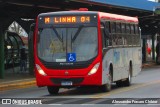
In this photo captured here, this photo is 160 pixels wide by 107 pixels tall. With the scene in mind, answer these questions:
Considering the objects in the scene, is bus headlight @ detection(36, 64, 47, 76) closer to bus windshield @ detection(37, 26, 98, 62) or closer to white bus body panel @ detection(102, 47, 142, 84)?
bus windshield @ detection(37, 26, 98, 62)

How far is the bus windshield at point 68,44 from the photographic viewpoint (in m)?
18.9

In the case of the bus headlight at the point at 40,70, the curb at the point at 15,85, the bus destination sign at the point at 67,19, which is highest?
the bus destination sign at the point at 67,19

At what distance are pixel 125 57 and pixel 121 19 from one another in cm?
167

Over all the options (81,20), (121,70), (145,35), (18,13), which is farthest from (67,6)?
(145,35)

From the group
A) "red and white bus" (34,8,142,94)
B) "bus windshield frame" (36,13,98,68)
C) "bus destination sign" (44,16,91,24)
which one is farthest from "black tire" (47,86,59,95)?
"bus destination sign" (44,16,91,24)

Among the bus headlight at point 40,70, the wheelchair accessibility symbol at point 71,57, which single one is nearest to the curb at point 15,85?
the bus headlight at point 40,70

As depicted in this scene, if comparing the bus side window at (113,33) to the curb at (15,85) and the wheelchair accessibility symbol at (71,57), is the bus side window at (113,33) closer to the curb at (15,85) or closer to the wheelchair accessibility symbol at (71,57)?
the wheelchair accessibility symbol at (71,57)

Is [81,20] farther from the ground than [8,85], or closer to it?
farther from the ground

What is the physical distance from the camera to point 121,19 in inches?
875

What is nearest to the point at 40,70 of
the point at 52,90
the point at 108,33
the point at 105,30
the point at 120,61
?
the point at 52,90

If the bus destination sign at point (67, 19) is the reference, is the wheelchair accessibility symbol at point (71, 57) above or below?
below

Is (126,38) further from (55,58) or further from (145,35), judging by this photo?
(145,35)

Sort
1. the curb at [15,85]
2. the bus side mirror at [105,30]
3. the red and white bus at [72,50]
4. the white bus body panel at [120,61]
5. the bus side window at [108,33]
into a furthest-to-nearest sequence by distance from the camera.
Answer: the curb at [15,85] → the bus side window at [108,33] → the white bus body panel at [120,61] → the bus side mirror at [105,30] → the red and white bus at [72,50]

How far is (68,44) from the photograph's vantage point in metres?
19.0
